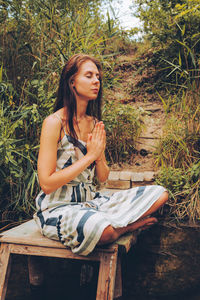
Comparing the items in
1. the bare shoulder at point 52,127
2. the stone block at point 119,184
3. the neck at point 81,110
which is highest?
the neck at point 81,110

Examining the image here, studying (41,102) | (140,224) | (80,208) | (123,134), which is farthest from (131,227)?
(123,134)

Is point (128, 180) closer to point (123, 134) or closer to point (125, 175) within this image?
point (125, 175)

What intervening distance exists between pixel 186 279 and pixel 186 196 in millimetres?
1123

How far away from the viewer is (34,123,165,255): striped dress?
1.49 metres

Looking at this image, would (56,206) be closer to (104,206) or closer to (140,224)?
(104,206)

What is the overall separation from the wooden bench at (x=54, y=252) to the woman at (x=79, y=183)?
0.16ft

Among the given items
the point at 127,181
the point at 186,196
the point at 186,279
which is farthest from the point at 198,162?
the point at 186,279

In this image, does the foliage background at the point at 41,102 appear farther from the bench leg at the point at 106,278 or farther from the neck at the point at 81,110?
the bench leg at the point at 106,278

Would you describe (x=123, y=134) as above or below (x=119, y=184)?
above

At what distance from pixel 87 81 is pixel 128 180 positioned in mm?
1751

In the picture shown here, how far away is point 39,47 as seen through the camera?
309 cm

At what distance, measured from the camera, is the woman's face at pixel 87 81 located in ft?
5.97

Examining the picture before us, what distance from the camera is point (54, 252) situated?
1.63 m

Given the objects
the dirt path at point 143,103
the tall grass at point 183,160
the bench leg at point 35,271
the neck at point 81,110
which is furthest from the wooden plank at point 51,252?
the dirt path at point 143,103
